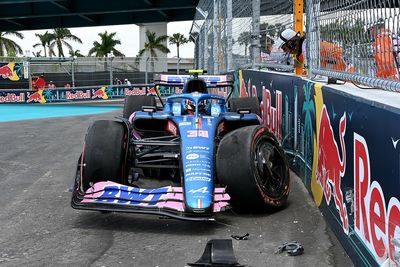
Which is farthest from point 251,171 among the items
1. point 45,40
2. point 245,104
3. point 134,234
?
point 45,40

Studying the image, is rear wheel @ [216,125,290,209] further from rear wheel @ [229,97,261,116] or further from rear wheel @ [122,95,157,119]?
rear wheel @ [122,95,157,119]

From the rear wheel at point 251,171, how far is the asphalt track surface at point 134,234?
0.59 ft

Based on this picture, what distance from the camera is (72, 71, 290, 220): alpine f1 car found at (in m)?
4.61

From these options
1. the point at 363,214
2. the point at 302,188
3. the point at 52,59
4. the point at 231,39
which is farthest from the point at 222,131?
the point at 52,59

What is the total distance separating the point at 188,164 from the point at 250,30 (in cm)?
544

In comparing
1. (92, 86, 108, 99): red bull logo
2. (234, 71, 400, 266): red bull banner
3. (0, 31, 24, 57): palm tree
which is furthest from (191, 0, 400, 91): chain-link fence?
(0, 31, 24, 57): palm tree

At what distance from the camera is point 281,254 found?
4.02 metres

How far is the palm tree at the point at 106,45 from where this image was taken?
210 ft

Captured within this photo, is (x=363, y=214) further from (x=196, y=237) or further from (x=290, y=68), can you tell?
(x=290, y=68)

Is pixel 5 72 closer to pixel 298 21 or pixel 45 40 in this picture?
pixel 298 21

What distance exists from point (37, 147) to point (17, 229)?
17.7ft

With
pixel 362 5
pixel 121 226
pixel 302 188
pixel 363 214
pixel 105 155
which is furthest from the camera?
pixel 302 188

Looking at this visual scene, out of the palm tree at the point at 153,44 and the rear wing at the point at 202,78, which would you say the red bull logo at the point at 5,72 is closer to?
the palm tree at the point at 153,44

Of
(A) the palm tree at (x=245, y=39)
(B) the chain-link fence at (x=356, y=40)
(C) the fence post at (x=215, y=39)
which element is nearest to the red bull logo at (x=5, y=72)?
(C) the fence post at (x=215, y=39)
